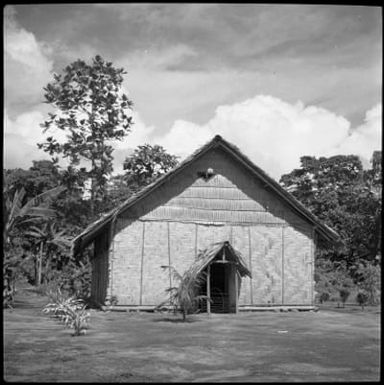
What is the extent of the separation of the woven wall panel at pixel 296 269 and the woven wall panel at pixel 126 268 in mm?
5701

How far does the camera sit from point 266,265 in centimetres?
2012

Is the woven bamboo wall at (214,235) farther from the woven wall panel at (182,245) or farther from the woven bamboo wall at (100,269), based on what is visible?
the woven bamboo wall at (100,269)

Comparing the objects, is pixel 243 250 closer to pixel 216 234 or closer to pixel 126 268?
pixel 216 234

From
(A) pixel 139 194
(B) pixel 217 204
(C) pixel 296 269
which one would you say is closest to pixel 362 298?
(C) pixel 296 269

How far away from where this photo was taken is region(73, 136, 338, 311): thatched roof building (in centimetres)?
1903

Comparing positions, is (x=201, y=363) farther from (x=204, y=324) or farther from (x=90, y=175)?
(x=90, y=175)

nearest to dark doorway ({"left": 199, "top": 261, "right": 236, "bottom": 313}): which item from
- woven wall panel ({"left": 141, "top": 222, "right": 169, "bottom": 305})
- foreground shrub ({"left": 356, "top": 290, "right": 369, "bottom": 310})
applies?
woven wall panel ({"left": 141, "top": 222, "right": 169, "bottom": 305})

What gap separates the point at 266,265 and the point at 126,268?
5.31 metres

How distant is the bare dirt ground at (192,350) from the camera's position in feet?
25.2

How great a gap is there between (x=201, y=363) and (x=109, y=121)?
86.4 feet

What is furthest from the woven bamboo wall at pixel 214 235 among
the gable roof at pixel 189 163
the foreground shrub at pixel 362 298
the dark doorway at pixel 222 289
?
the foreground shrub at pixel 362 298

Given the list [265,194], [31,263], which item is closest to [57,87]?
[31,263]

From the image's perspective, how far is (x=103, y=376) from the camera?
24.6ft

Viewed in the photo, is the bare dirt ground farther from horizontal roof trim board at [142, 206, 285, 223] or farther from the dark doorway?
horizontal roof trim board at [142, 206, 285, 223]
